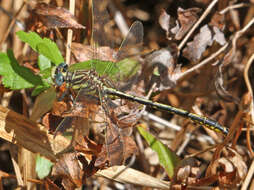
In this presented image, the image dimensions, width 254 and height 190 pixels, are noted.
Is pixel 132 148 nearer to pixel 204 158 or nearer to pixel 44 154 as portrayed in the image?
pixel 44 154

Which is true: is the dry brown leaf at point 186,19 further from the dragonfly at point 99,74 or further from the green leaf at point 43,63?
the green leaf at point 43,63

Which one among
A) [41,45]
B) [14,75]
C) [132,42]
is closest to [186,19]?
[132,42]

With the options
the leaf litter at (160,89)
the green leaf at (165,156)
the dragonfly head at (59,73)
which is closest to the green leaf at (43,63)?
the dragonfly head at (59,73)

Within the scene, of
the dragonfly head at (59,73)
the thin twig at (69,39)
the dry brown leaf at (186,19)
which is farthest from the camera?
the dry brown leaf at (186,19)

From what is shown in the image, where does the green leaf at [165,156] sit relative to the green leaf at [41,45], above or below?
below

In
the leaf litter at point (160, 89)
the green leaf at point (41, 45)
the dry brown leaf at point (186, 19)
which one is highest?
the dry brown leaf at point (186, 19)

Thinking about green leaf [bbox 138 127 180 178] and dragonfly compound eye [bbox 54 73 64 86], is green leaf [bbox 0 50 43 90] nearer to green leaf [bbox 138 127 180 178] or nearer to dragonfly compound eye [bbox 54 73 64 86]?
dragonfly compound eye [bbox 54 73 64 86]

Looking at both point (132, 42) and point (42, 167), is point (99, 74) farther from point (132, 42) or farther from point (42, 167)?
point (42, 167)
